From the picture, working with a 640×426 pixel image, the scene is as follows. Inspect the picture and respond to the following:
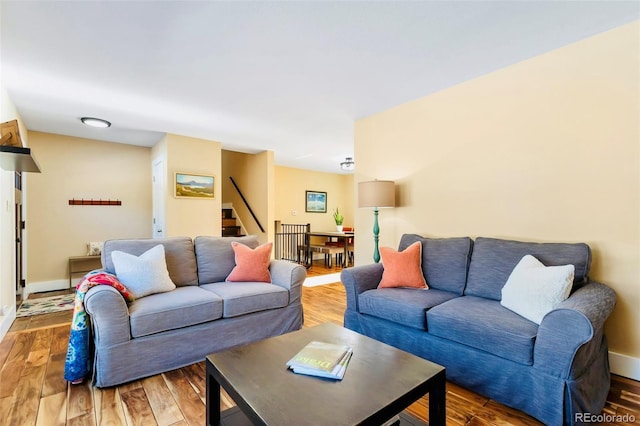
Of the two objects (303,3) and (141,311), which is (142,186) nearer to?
(141,311)

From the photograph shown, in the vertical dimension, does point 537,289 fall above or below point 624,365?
above

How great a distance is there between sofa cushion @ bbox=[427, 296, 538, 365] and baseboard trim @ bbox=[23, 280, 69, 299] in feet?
17.8

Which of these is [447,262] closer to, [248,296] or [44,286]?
[248,296]

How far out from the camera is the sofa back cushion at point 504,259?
6.79 ft

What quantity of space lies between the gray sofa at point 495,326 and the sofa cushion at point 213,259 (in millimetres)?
1204

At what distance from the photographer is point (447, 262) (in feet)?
8.71

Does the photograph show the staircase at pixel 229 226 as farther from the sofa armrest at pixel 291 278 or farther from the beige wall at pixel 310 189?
the sofa armrest at pixel 291 278

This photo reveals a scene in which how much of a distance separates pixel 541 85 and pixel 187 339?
3.43 m

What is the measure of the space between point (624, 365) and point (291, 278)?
8.29 feet

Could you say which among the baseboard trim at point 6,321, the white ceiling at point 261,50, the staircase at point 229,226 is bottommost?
the baseboard trim at point 6,321

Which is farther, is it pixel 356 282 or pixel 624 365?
pixel 356 282

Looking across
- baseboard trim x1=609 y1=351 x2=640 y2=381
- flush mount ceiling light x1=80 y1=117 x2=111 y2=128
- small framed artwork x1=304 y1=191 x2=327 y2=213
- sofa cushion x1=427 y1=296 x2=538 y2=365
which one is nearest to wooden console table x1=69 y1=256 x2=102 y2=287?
flush mount ceiling light x1=80 y1=117 x2=111 y2=128

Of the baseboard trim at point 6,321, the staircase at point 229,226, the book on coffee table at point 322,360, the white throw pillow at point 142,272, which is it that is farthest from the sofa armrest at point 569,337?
the staircase at point 229,226

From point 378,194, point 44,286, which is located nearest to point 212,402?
Answer: point 378,194
